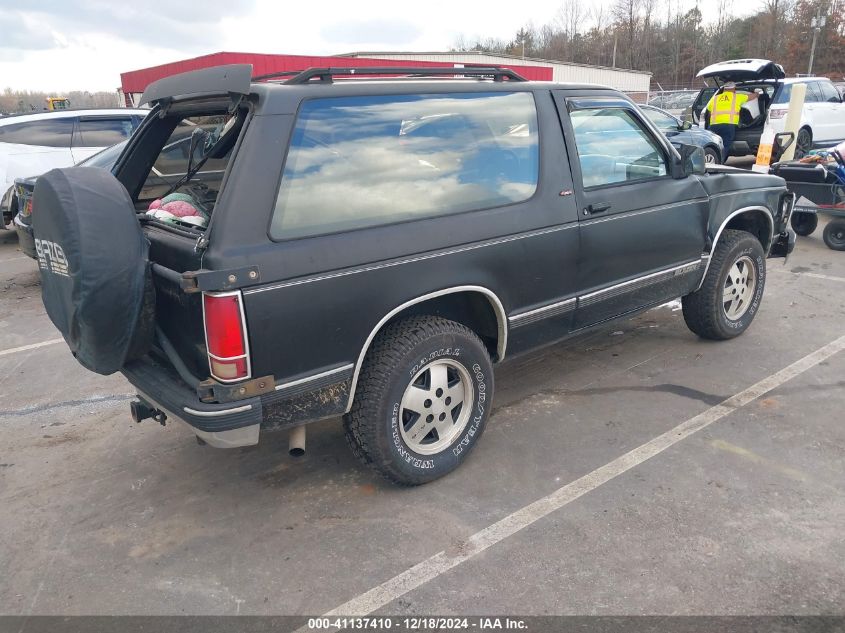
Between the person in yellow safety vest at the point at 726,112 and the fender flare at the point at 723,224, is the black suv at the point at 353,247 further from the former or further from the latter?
the person in yellow safety vest at the point at 726,112

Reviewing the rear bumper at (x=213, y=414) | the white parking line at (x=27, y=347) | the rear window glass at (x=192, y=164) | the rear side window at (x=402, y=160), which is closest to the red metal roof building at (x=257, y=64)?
the white parking line at (x=27, y=347)

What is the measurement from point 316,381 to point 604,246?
6.43 feet

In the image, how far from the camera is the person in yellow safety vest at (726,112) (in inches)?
518

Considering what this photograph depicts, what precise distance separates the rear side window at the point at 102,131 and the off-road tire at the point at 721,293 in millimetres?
8252

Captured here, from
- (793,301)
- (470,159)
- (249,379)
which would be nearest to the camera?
(249,379)

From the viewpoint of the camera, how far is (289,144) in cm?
272

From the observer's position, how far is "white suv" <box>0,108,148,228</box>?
904cm

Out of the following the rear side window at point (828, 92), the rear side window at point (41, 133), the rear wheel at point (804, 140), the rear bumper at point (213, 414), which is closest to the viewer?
the rear bumper at point (213, 414)

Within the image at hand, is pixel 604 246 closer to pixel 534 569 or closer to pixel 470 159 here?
pixel 470 159

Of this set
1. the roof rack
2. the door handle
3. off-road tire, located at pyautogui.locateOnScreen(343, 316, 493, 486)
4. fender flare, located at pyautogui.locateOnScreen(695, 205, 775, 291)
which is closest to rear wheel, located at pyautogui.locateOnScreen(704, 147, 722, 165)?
fender flare, located at pyautogui.locateOnScreen(695, 205, 775, 291)

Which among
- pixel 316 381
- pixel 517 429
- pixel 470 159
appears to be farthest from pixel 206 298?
pixel 517 429

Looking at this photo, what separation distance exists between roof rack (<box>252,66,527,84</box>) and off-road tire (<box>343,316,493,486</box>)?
1188mm

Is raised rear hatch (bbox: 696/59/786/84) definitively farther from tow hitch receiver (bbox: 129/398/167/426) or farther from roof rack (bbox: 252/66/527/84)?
tow hitch receiver (bbox: 129/398/167/426)

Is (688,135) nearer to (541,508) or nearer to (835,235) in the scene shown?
(835,235)
